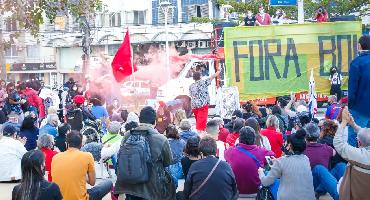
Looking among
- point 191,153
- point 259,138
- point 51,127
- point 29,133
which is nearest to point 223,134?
point 259,138

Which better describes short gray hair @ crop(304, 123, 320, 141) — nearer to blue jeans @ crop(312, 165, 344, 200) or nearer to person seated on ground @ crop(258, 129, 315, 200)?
blue jeans @ crop(312, 165, 344, 200)

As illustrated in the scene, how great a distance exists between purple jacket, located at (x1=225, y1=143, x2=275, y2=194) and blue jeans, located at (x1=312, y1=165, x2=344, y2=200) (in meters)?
0.62

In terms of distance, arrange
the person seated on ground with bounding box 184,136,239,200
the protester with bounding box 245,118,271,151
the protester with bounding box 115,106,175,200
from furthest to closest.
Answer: the protester with bounding box 245,118,271,151 → the protester with bounding box 115,106,175,200 → the person seated on ground with bounding box 184,136,239,200

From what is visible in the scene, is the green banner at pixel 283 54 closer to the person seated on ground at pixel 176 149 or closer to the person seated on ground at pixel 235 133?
the person seated on ground at pixel 235 133

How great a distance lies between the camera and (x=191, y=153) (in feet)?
29.6

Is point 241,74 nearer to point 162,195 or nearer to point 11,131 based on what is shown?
point 11,131

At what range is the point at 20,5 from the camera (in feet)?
89.4

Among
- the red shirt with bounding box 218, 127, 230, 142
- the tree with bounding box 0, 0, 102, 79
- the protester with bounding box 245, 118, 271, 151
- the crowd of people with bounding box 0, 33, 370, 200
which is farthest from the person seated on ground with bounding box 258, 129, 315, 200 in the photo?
the tree with bounding box 0, 0, 102, 79

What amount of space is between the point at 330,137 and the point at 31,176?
14.5 ft

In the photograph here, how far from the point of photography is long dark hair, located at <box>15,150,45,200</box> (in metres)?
7.46

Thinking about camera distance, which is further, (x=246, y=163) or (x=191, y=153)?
(x=246, y=163)

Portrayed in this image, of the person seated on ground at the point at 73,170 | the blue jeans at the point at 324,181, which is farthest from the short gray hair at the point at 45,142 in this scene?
the blue jeans at the point at 324,181

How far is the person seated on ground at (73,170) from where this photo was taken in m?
8.66

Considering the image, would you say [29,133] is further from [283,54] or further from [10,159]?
[283,54]
